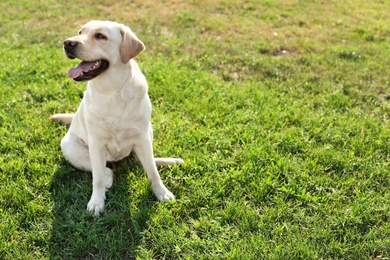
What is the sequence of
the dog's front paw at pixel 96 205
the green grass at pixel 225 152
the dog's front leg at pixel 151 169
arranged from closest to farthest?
the green grass at pixel 225 152
the dog's front paw at pixel 96 205
the dog's front leg at pixel 151 169

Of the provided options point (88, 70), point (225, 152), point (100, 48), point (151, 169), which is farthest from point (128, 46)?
point (225, 152)

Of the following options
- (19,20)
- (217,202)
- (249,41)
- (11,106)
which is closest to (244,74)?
(249,41)

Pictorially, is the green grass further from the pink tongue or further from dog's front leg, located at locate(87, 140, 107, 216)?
the pink tongue

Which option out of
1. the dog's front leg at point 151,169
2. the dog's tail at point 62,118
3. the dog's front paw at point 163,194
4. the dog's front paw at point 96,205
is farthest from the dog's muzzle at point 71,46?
the dog's tail at point 62,118

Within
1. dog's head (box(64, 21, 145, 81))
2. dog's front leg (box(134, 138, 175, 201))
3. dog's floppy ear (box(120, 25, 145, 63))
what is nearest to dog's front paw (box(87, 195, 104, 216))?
dog's front leg (box(134, 138, 175, 201))

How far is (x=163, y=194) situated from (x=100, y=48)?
129cm

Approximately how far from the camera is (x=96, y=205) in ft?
10.2

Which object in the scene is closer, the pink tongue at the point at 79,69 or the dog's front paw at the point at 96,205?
the pink tongue at the point at 79,69

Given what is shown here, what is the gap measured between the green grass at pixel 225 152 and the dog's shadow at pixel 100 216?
0.01 meters

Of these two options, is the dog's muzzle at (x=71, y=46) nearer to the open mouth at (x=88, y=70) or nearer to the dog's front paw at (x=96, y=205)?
the open mouth at (x=88, y=70)

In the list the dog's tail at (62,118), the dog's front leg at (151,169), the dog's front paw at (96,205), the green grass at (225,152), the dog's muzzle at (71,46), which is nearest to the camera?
the dog's muzzle at (71,46)

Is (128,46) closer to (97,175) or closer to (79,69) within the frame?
(79,69)

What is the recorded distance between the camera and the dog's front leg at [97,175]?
3.06 meters

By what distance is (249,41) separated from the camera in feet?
21.5
